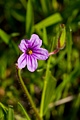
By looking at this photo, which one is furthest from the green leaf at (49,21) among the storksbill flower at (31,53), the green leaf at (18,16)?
the storksbill flower at (31,53)

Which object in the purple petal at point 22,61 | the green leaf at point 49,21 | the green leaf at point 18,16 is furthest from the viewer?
the green leaf at point 18,16

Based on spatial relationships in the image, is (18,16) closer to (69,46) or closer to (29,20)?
(29,20)

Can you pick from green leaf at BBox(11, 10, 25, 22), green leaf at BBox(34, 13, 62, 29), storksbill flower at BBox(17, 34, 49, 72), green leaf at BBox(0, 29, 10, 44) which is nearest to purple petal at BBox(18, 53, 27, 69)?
storksbill flower at BBox(17, 34, 49, 72)

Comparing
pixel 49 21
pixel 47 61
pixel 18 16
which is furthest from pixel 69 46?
pixel 18 16

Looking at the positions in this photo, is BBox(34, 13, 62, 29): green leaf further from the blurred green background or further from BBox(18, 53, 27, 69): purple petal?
BBox(18, 53, 27, 69): purple petal

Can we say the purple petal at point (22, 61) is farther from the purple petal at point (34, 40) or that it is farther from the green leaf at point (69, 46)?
the green leaf at point (69, 46)

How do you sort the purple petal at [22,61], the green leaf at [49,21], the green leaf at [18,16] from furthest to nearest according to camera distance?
the green leaf at [18,16], the green leaf at [49,21], the purple petal at [22,61]
